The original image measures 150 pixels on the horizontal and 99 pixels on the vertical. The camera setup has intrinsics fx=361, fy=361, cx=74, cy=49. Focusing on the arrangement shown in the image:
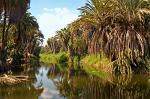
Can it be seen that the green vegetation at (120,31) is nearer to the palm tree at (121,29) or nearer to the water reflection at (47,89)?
the palm tree at (121,29)

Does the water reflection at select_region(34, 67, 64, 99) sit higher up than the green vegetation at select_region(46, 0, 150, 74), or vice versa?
the green vegetation at select_region(46, 0, 150, 74)

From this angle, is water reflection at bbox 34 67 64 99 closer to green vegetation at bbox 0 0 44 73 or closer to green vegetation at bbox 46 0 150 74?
green vegetation at bbox 0 0 44 73

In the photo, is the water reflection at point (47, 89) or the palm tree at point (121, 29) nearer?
the water reflection at point (47, 89)

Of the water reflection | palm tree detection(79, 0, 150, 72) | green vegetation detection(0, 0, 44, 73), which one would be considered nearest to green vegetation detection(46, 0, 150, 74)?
palm tree detection(79, 0, 150, 72)

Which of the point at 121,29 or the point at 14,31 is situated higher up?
the point at 14,31

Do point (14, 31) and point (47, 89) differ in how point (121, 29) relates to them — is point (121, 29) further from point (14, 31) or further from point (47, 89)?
point (14, 31)

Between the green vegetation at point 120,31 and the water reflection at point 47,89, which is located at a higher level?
the green vegetation at point 120,31

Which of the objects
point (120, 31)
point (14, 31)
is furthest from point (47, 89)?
point (14, 31)

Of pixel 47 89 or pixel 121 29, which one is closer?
pixel 47 89

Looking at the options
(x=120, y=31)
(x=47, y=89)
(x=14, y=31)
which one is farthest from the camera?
(x=14, y=31)

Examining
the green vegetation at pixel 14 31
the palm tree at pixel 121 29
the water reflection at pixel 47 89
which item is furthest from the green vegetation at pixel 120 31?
the water reflection at pixel 47 89

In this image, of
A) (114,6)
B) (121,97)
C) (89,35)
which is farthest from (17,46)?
(121,97)

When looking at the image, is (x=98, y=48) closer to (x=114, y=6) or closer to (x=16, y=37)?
(x=114, y=6)

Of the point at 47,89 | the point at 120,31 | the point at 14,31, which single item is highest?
the point at 14,31
